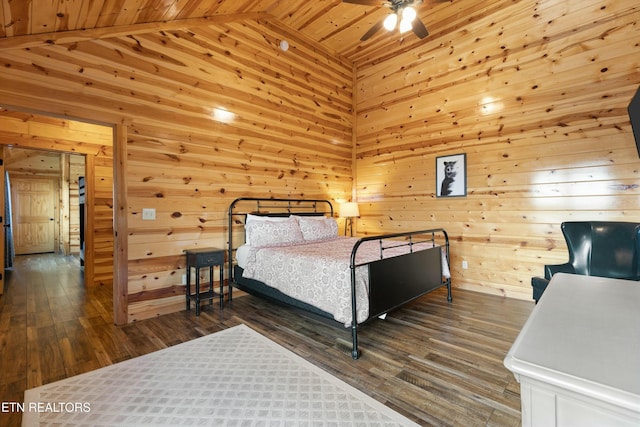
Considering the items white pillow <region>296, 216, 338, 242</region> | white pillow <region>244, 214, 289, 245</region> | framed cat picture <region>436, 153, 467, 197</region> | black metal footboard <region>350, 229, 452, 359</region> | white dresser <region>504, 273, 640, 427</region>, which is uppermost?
framed cat picture <region>436, 153, 467, 197</region>

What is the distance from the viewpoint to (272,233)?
12.1 feet

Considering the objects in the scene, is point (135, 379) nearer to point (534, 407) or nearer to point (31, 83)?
point (534, 407)

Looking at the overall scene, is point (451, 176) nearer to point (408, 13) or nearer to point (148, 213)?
point (408, 13)

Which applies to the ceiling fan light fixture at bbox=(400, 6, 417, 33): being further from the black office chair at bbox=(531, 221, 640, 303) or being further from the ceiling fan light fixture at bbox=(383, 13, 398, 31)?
the black office chair at bbox=(531, 221, 640, 303)

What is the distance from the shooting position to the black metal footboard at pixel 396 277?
234cm

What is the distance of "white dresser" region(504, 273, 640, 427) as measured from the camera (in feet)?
1.65

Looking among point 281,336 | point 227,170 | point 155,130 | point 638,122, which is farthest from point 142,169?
point 638,122

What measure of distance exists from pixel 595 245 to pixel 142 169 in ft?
15.2

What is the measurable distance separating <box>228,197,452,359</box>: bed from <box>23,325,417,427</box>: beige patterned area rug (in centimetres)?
56

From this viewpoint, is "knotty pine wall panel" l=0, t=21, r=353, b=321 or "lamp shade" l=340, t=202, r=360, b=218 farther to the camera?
"lamp shade" l=340, t=202, r=360, b=218

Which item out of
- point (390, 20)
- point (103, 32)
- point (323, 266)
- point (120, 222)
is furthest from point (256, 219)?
point (390, 20)

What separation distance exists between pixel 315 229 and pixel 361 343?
1897 millimetres

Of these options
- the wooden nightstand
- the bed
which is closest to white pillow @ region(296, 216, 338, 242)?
the bed

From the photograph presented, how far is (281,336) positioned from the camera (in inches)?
108
